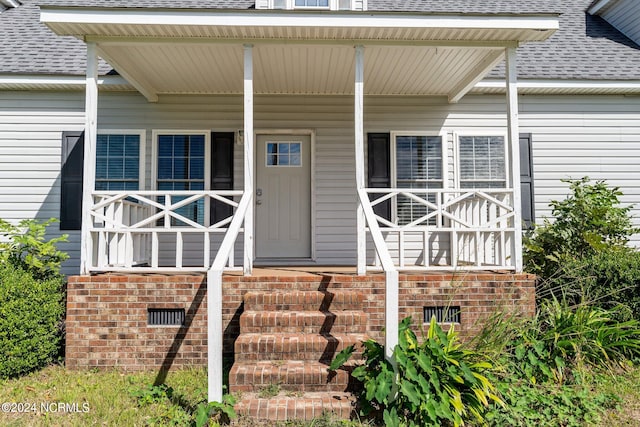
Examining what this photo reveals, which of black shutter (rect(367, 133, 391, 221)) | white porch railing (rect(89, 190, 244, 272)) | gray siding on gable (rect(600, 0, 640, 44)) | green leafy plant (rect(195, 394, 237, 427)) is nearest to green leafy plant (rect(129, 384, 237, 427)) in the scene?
green leafy plant (rect(195, 394, 237, 427))

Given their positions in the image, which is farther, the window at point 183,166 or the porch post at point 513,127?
Answer: the window at point 183,166

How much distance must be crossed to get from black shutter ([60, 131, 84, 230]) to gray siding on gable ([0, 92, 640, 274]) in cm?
15

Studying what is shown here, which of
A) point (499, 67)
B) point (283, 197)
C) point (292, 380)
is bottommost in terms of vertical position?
point (292, 380)

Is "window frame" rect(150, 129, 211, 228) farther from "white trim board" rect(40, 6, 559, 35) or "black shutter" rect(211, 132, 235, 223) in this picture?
"white trim board" rect(40, 6, 559, 35)

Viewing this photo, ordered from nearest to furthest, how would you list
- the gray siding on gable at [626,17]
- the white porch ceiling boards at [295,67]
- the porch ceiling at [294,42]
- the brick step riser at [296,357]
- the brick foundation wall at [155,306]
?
the brick step riser at [296,357], the brick foundation wall at [155,306], the porch ceiling at [294,42], the white porch ceiling boards at [295,67], the gray siding on gable at [626,17]

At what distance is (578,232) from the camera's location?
18.6ft

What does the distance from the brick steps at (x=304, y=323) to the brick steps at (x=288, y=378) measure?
47 centimetres

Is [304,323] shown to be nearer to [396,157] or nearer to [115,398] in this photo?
[115,398]

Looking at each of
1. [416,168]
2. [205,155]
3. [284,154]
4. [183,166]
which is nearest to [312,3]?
[284,154]

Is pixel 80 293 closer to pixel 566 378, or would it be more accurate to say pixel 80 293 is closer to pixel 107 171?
pixel 107 171

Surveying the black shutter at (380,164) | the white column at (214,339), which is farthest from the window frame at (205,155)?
the white column at (214,339)

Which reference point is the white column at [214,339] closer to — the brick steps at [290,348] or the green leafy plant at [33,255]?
the brick steps at [290,348]

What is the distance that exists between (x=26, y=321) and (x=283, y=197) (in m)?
3.54

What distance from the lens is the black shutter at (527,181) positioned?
6723 millimetres
